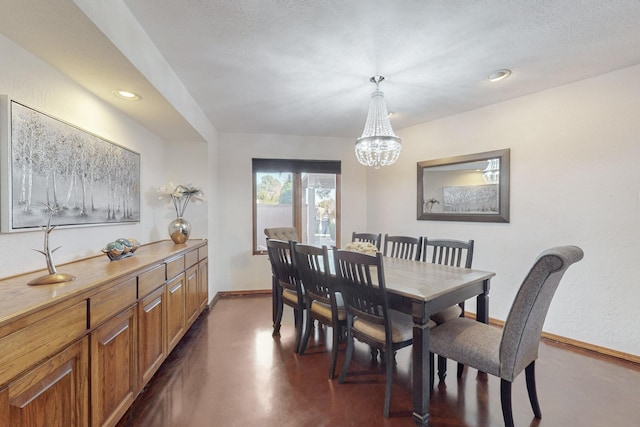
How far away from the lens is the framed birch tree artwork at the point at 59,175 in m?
1.41

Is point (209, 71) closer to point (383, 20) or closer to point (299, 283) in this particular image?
point (383, 20)

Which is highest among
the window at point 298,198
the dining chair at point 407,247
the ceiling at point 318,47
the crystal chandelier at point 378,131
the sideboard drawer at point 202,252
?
the ceiling at point 318,47

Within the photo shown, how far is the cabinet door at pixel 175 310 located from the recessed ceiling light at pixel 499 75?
3351 mm

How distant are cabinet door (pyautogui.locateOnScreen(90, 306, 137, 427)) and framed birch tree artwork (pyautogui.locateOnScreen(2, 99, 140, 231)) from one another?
0.74m

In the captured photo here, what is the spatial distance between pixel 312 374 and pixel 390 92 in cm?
274

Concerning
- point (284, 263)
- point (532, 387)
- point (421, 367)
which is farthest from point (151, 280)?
point (532, 387)

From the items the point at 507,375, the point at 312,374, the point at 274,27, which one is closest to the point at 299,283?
the point at 312,374

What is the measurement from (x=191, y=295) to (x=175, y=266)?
555 mm

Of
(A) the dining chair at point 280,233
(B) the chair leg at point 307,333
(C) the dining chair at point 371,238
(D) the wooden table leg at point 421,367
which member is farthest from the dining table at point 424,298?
(A) the dining chair at point 280,233

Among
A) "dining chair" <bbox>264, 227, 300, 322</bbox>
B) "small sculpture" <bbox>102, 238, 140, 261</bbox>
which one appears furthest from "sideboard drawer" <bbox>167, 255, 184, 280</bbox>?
"dining chair" <bbox>264, 227, 300, 322</bbox>

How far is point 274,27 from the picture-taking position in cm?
177

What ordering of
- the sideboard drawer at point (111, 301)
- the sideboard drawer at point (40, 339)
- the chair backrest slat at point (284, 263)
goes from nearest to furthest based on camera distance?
the sideboard drawer at point (40, 339), the sideboard drawer at point (111, 301), the chair backrest slat at point (284, 263)

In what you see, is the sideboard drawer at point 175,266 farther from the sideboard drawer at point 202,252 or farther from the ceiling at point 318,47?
the ceiling at point 318,47

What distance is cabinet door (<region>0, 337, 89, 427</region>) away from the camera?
3.02 feet
